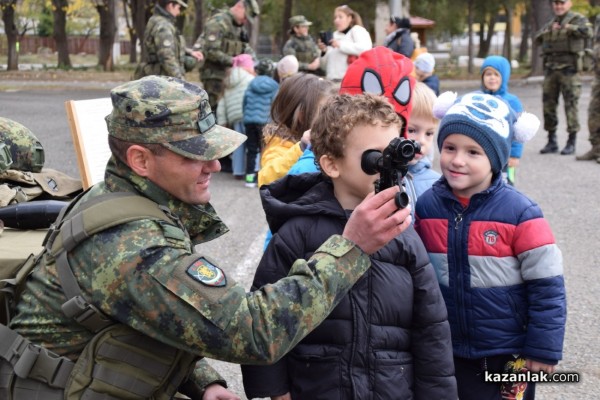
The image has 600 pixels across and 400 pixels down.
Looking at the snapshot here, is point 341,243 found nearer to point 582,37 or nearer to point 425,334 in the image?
point 425,334

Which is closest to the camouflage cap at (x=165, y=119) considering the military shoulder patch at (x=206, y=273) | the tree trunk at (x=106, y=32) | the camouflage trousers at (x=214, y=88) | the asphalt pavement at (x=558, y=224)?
the military shoulder patch at (x=206, y=273)

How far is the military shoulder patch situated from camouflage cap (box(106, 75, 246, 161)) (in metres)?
0.30

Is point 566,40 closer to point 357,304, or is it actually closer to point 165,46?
point 165,46

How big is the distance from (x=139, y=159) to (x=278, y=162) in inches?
66.4

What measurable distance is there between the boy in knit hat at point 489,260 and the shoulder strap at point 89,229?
1318mm

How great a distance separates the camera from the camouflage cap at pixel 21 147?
13.1 ft

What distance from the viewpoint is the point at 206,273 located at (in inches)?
85.7

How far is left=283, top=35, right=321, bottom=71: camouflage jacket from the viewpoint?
13.2m

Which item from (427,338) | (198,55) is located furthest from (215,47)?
(427,338)

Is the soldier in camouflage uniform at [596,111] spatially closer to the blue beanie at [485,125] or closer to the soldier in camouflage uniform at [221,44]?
the soldier in camouflage uniform at [221,44]

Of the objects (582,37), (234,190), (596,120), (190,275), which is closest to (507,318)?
(190,275)

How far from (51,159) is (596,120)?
7.31 metres

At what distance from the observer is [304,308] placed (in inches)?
86.7

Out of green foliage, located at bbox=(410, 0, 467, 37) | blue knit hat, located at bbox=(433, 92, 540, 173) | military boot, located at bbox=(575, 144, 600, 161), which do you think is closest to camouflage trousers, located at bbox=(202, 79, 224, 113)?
military boot, located at bbox=(575, 144, 600, 161)
